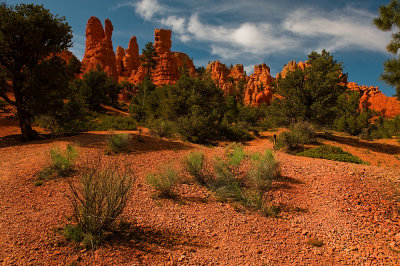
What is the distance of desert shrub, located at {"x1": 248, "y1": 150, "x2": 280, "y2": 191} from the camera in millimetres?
6391

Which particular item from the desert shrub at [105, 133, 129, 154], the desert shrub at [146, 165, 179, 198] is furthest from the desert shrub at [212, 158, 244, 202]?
the desert shrub at [105, 133, 129, 154]

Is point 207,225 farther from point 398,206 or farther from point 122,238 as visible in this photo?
point 398,206

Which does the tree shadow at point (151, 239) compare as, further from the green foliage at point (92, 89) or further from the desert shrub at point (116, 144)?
the green foliage at point (92, 89)

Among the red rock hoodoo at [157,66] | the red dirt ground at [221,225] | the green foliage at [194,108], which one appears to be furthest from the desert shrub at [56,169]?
the red rock hoodoo at [157,66]

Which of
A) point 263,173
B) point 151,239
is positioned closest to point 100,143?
point 151,239

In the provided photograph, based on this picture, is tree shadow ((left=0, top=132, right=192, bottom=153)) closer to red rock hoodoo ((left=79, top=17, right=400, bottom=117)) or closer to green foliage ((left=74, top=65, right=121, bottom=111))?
green foliage ((left=74, top=65, right=121, bottom=111))

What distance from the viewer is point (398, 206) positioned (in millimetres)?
5176

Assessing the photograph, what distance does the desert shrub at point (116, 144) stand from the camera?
8972 millimetres

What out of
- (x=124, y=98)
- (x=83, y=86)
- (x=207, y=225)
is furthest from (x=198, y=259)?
(x=124, y=98)

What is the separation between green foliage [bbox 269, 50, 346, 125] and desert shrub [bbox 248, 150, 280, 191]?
12.0 m

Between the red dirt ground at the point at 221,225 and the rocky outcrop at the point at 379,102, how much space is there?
72.2 m

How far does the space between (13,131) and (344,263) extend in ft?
63.4

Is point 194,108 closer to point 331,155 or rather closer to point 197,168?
point 331,155

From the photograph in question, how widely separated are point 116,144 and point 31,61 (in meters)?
7.24
